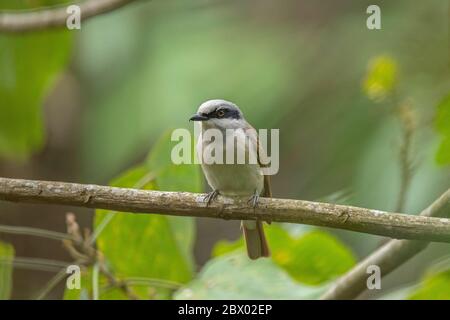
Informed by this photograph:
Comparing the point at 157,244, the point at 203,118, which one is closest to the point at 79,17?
the point at 203,118

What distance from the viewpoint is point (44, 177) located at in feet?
22.9

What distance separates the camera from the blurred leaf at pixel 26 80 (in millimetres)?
4672

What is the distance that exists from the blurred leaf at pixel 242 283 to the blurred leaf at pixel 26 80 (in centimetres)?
168

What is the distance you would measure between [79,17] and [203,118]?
2.92 feet

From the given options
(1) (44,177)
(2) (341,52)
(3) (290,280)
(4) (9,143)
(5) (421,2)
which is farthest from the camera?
(1) (44,177)

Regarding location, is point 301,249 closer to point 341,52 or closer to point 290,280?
point 290,280

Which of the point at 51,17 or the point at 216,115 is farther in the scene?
the point at 51,17

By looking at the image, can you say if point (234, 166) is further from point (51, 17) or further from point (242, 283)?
point (51, 17)

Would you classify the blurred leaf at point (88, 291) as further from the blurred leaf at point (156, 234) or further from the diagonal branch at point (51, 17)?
the diagonal branch at point (51, 17)

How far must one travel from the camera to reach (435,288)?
131 inches

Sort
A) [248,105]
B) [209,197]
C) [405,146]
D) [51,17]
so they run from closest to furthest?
[209,197], [405,146], [51,17], [248,105]

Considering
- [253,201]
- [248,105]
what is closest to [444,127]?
[253,201]

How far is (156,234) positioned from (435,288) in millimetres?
1310

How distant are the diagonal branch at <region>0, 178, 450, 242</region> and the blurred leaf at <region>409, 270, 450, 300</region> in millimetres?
413
